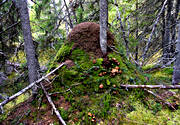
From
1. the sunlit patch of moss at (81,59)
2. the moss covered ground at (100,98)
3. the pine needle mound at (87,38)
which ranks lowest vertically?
the moss covered ground at (100,98)

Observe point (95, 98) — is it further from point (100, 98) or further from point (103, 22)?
point (103, 22)

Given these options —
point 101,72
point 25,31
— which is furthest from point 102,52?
point 25,31

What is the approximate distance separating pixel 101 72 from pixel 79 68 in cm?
62

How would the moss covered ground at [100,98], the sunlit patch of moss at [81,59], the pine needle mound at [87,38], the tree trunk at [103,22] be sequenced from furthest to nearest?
the pine needle mound at [87,38] < the sunlit patch of moss at [81,59] < the tree trunk at [103,22] < the moss covered ground at [100,98]

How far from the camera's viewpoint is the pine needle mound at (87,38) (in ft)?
10.3

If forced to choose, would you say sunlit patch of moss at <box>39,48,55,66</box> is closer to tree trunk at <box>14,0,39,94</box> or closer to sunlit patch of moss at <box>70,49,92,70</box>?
tree trunk at <box>14,0,39,94</box>

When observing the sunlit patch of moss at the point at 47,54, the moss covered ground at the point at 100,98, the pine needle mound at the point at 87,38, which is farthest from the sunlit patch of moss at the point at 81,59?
the sunlit patch of moss at the point at 47,54

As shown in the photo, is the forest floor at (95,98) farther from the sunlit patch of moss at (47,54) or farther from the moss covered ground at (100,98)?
the sunlit patch of moss at (47,54)

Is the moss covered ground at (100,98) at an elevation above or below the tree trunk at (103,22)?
below

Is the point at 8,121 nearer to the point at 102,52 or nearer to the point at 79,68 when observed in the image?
the point at 79,68

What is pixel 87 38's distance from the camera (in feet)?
10.6

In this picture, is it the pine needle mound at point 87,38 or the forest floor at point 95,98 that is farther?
the pine needle mound at point 87,38

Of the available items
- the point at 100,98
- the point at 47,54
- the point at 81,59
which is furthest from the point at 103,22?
the point at 47,54

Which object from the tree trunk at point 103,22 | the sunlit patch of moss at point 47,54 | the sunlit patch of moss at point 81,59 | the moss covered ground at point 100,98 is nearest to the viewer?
the moss covered ground at point 100,98
